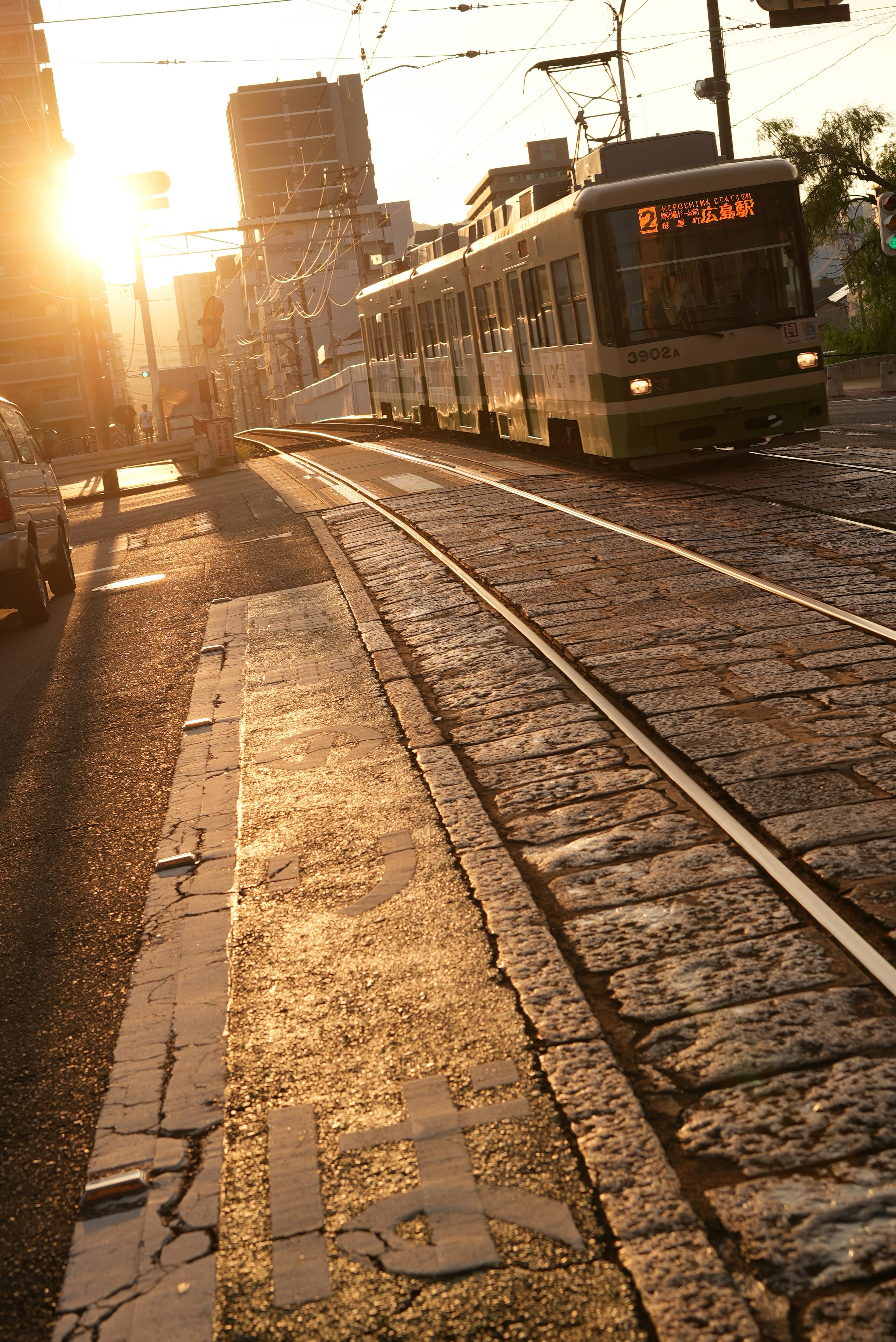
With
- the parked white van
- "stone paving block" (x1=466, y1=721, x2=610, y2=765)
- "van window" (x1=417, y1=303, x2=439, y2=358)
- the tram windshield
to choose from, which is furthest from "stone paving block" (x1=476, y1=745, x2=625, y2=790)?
"van window" (x1=417, y1=303, x2=439, y2=358)

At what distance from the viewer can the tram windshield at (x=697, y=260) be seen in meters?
13.8

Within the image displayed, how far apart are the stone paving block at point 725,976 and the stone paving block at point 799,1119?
15.5 inches

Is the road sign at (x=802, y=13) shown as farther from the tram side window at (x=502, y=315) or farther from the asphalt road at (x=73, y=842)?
the asphalt road at (x=73, y=842)

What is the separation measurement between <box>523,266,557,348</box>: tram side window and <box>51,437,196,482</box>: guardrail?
17.0 m

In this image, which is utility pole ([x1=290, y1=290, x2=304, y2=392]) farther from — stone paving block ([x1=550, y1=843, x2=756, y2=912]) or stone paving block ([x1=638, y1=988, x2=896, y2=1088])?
stone paving block ([x1=638, y1=988, x2=896, y2=1088])

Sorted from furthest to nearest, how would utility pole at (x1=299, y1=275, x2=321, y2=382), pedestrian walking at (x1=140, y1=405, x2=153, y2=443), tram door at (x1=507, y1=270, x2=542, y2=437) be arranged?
utility pole at (x1=299, y1=275, x2=321, y2=382), pedestrian walking at (x1=140, y1=405, x2=153, y2=443), tram door at (x1=507, y1=270, x2=542, y2=437)

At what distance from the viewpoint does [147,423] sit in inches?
2456

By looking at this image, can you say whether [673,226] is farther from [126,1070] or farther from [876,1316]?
[876,1316]

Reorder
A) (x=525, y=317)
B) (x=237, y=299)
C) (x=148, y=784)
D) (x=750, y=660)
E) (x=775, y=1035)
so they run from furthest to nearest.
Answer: (x=237, y=299) → (x=525, y=317) → (x=750, y=660) → (x=148, y=784) → (x=775, y=1035)

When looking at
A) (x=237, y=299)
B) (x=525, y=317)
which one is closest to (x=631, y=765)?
(x=525, y=317)

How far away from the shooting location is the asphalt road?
315 centimetres

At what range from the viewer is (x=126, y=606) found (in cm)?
1227

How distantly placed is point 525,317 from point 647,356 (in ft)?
12.5

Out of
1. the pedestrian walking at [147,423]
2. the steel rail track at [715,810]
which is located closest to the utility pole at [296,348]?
the pedestrian walking at [147,423]
